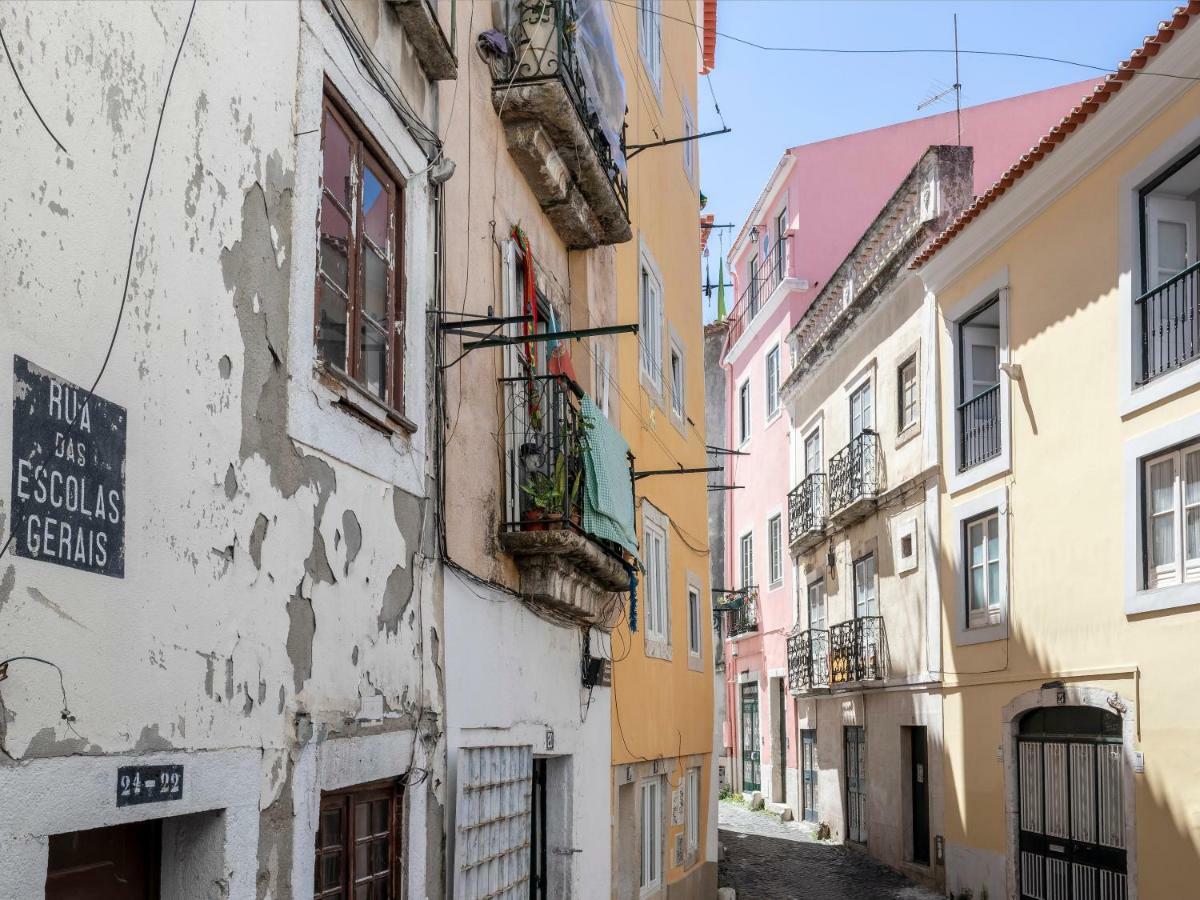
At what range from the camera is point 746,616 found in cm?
3241

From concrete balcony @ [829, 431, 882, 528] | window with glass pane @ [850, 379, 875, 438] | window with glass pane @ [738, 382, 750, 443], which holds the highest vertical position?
window with glass pane @ [738, 382, 750, 443]

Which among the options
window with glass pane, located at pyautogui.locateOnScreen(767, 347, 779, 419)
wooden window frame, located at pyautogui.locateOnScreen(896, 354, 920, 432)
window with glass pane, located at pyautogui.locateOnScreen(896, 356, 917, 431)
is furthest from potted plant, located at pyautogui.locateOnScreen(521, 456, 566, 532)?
window with glass pane, located at pyautogui.locateOnScreen(767, 347, 779, 419)

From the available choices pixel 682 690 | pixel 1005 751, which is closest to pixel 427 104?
pixel 682 690

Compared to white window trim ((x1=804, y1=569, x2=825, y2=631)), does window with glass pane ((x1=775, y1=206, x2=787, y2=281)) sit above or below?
above

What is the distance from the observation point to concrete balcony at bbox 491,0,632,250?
31.1 feet

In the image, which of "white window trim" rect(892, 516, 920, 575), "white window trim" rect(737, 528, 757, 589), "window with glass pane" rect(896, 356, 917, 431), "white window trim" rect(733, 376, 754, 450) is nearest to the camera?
"white window trim" rect(892, 516, 920, 575)

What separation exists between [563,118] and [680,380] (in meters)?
8.65

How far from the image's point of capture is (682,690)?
17.3 meters

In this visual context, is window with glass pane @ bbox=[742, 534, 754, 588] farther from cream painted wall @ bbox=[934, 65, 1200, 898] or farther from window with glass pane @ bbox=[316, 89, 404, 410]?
window with glass pane @ bbox=[316, 89, 404, 410]

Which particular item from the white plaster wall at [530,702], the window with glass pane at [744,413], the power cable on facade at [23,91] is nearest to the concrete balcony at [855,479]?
the window with glass pane at [744,413]

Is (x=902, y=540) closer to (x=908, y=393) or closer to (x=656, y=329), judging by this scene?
(x=908, y=393)

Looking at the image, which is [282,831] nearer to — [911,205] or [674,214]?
[674,214]

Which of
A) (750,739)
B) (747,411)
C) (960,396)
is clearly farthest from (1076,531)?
(747,411)

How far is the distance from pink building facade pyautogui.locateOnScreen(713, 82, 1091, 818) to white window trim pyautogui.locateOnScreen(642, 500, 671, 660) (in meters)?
11.9
